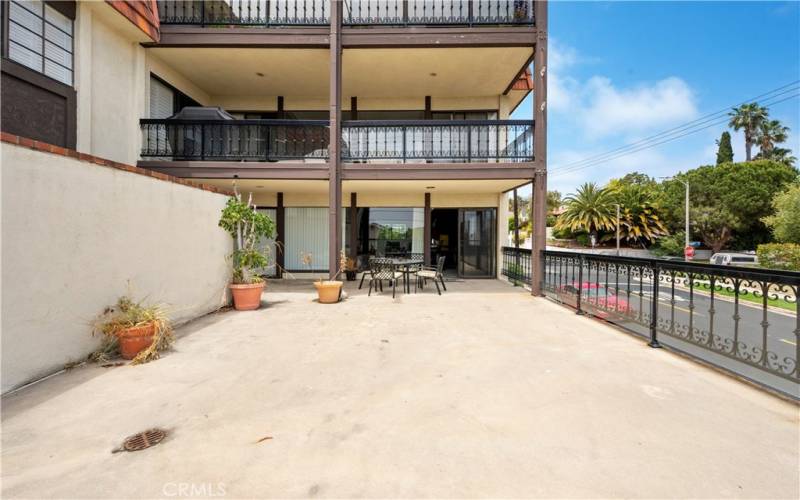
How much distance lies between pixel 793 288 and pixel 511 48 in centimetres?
723

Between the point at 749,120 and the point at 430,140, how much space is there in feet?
172

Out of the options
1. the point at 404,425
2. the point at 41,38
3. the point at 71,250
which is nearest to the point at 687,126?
the point at 404,425

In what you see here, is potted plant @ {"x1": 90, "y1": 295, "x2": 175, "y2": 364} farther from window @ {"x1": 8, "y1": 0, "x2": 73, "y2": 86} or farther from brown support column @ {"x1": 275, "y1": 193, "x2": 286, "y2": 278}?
brown support column @ {"x1": 275, "y1": 193, "x2": 286, "y2": 278}

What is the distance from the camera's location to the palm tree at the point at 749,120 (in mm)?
39156

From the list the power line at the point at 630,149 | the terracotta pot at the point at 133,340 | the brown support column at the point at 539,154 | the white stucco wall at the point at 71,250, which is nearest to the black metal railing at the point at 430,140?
the brown support column at the point at 539,154

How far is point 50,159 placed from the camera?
3.25m

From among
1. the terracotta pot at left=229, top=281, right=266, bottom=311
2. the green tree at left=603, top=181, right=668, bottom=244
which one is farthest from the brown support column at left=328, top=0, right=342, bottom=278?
the green tree at left=603, top=181, right=668, bottom=244

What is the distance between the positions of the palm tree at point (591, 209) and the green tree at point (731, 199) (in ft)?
16.5

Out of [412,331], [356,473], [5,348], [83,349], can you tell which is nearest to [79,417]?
[5,348]

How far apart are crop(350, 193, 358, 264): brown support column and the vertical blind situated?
842mm

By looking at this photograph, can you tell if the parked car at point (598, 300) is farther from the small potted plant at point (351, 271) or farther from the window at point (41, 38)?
the window at point (41, 38)

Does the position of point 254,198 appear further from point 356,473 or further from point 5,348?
point 356,473

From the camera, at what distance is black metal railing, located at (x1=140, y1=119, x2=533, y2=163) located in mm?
8047

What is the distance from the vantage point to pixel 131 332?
3766mm
